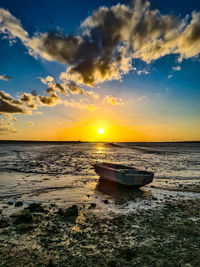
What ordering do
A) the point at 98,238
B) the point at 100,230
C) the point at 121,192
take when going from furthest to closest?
the point at 121,192 → the point at 100,230 → the point at 98,238

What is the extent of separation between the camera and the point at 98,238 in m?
5.88

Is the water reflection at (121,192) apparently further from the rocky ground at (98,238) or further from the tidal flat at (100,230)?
the rocky ground at (98,238)

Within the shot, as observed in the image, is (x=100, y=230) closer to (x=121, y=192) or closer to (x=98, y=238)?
(x=98, y=238)

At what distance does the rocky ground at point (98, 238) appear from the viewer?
479 cm

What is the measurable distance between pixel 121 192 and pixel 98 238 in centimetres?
646

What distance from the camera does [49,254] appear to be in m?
4.98

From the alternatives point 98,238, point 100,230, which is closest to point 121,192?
point 100,230

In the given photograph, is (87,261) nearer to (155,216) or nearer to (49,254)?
(49,254)

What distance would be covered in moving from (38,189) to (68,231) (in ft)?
22.8

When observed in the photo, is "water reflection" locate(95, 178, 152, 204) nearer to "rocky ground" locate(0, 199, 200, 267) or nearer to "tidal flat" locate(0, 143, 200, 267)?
"tidal flat" locate(0, 143, 200, 267)

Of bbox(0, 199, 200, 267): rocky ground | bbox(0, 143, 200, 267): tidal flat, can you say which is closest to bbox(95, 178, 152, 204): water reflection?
bbox(0, 143, 200, 267): tidal flat

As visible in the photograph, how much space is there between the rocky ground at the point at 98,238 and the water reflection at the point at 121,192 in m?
2.28

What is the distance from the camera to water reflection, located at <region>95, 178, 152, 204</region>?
1073 cm

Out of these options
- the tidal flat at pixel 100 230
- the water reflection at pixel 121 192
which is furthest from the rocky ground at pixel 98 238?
the water reflection at pixel 121 192
